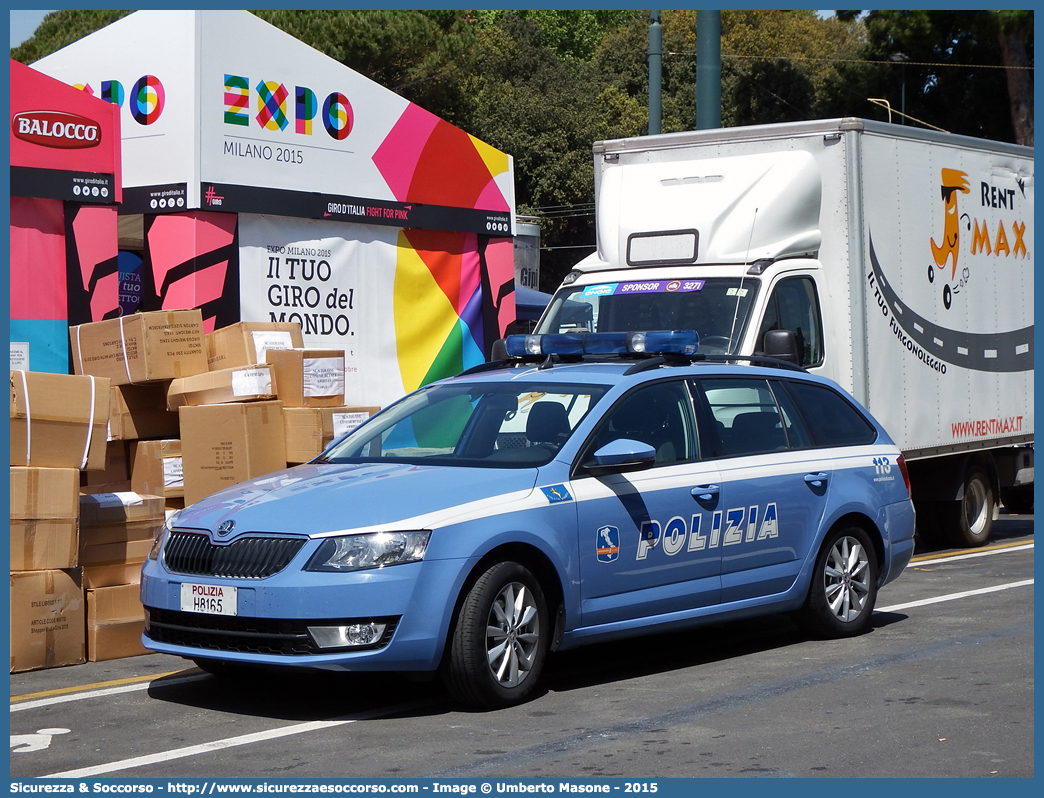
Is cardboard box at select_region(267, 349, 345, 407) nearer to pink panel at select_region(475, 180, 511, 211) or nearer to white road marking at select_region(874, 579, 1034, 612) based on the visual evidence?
white road marking at select_region(874, 579, 1034, 612)

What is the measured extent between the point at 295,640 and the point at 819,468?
11.4ft

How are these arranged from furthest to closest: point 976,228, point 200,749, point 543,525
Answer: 1. point 976,228
2. point 543,525
3. point 200,749

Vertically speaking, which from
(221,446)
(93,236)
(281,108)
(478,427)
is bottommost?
(221,446)

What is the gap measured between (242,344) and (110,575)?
6.31 ft

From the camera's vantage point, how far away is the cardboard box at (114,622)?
8.34 metres

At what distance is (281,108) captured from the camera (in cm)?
1352

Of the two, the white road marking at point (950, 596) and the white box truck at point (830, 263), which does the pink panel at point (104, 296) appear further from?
the white road marking at point (950, 596)

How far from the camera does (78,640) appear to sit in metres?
8.27

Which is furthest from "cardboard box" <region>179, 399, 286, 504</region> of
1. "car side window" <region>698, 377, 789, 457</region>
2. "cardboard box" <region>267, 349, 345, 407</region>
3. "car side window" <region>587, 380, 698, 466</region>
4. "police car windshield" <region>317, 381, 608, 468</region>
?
"car side window" <region>698, 377, 789, 457</region>

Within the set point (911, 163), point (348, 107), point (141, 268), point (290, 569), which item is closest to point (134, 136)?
point (141, 268)

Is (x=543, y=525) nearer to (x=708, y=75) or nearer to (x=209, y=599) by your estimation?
(x=209, y=599)

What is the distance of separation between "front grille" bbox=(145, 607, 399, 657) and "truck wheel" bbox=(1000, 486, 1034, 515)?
11.5 m

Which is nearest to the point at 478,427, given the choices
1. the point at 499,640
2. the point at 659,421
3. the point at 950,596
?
the point at 659,421

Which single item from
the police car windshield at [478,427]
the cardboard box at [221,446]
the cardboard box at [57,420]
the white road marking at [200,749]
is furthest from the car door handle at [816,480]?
the cardboard box at [57,420]
